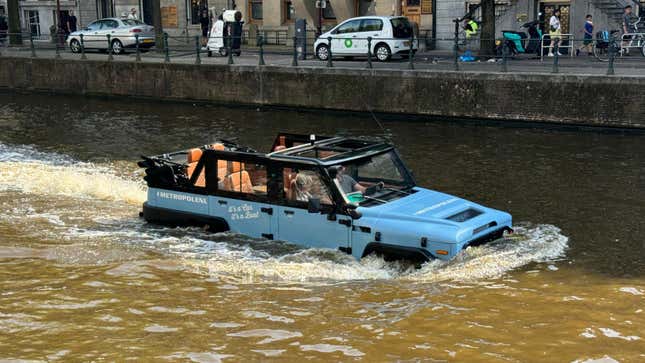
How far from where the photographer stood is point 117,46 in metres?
35.5

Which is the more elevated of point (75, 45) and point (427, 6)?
point (427, 6)

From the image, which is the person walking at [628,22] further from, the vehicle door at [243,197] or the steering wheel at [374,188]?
the vehicle door at [243,197]

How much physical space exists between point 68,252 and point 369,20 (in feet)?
61.4

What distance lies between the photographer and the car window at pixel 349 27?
29.8m

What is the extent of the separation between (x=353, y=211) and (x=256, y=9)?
31640mm

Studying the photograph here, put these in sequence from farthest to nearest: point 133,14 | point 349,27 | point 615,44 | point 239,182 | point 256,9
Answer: point 133,14 → point 256,9 → point 349,27 → point 615,44 → point 239,182

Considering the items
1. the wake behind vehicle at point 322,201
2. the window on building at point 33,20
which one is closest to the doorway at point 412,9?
the window on building at point 33,20

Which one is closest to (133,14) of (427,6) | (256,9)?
(256,9)

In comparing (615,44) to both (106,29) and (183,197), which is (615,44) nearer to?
(183,197)

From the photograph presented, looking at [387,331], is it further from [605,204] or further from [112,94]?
[112,94]

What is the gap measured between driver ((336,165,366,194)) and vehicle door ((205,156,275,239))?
1.06 m

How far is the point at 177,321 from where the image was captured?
32.3ft

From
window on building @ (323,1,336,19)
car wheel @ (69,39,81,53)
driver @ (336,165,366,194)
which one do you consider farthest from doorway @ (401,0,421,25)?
driver @ (336,165,366,194)

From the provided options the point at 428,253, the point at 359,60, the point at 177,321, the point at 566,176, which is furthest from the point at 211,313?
the point at 359,60
